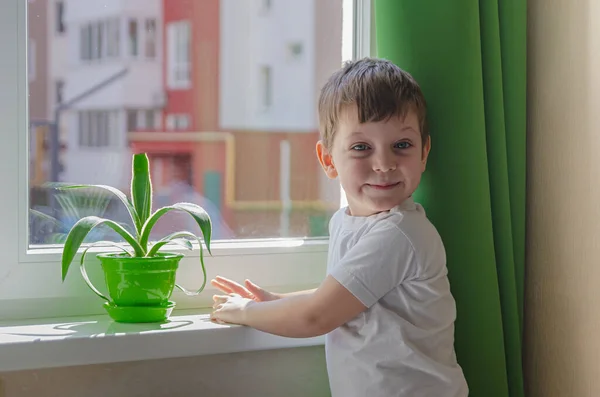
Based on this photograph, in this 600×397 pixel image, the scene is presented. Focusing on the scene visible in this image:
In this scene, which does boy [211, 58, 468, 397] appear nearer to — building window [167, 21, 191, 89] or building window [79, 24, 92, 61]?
building window [167, 21, 191, 89]

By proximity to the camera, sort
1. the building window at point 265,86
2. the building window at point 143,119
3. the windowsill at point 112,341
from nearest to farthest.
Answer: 1. the windowsill at point 112,341
2. the building window at point 143,119
3. the building window at point 265,86

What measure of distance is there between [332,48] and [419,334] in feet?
2.25

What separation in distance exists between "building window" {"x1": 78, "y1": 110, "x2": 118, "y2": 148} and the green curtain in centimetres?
54

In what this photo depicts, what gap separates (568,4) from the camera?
1342mm

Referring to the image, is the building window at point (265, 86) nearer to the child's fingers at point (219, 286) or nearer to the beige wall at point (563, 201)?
the child's fingers at point (219, 286)

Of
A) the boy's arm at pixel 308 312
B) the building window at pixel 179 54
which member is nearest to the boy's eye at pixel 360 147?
the boy's arm at pixel 308 312

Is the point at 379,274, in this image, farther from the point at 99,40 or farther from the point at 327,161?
the point at 99,40

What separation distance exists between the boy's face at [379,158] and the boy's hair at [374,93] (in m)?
0.01

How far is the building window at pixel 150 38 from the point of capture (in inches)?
58.6

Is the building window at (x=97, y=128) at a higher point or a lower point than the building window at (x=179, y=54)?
lower

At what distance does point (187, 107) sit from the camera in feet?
5.01

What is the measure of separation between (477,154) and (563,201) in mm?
179

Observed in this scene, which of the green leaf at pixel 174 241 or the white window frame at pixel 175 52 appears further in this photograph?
the white window frame at pixel 175 52

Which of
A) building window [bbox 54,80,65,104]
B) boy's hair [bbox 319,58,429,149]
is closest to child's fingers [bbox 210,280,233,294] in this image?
boy's hair [bbox 319,58,429,149]
